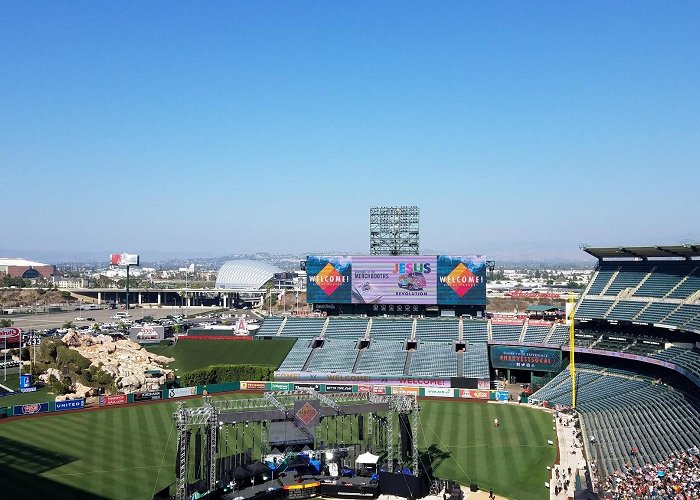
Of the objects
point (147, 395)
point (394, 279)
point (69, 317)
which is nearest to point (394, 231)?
point (394, 279)

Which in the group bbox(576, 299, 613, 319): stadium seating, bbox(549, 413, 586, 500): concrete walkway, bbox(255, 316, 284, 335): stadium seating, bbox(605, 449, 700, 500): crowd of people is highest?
bbox(576, 299, 613, 319): stadium seating

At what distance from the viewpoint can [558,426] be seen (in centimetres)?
5700

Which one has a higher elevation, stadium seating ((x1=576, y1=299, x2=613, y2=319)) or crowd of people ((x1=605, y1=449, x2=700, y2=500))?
stadium seating ((x1=576, y1=299, x2=613, y2=319))

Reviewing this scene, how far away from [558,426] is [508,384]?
21719 mm

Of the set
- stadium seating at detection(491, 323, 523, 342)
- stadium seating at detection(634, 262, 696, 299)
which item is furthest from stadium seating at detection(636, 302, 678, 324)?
stadium seating at detection(491, 323, 523, 342)

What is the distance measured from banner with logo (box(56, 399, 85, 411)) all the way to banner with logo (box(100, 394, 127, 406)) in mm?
2330

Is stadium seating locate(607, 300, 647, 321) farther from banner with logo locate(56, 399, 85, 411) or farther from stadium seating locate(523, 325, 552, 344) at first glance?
banner with logo locate(56, 399, 85, 411)

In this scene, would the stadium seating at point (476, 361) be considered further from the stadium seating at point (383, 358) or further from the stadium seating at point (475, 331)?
the stadium seating at point (383, 358)

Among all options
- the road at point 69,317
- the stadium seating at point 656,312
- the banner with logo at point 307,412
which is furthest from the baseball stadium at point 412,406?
the road at point 69,317

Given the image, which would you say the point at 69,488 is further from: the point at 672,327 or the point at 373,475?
the point at 672,327

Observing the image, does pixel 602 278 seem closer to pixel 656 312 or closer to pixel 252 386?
pixel 656 312

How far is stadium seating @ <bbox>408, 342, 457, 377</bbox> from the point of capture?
3012 inches

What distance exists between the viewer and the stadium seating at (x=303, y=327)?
8888cm

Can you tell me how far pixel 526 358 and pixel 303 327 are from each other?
29618mm
